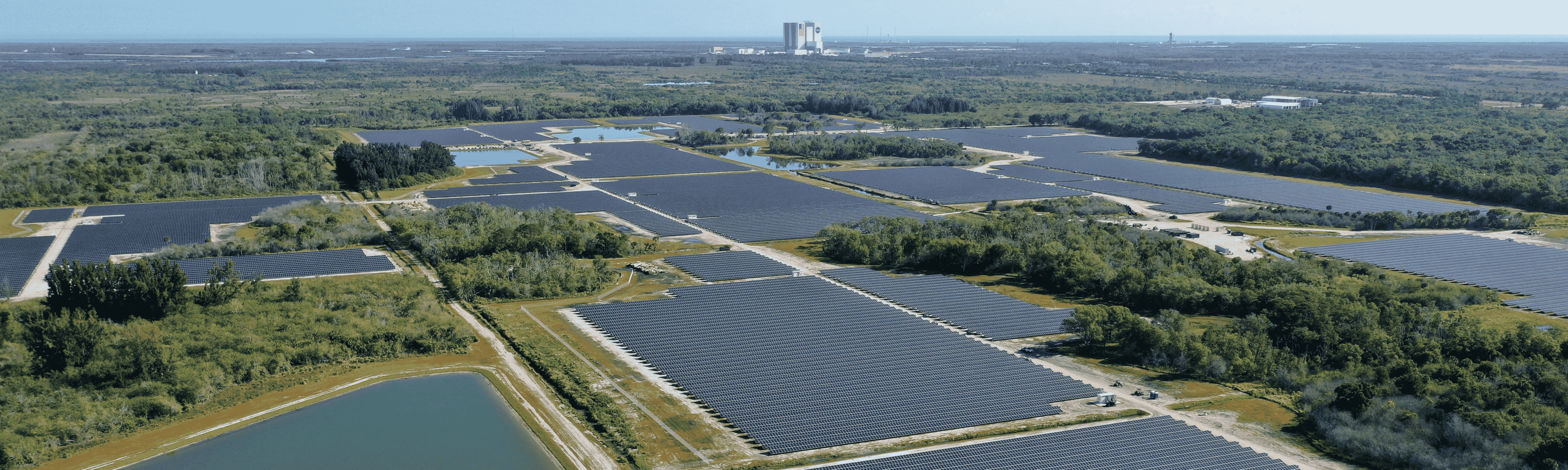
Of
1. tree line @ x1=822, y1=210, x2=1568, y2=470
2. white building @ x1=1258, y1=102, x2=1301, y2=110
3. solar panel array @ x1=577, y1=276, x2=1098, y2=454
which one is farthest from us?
white building @ x1=1258, y1=102, x2=1301, y2=110

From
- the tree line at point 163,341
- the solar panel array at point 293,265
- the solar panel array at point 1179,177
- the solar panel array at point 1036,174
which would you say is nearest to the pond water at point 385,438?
the tree line at point 163,341

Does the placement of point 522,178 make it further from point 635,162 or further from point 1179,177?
point 1179,177

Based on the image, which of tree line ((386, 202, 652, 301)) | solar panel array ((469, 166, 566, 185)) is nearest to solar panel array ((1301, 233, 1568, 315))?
tree line ((386, 202, 652, 301))

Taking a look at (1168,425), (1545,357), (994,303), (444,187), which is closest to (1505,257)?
(1545,357)

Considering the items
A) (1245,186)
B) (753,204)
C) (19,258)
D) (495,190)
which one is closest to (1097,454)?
(753,204)

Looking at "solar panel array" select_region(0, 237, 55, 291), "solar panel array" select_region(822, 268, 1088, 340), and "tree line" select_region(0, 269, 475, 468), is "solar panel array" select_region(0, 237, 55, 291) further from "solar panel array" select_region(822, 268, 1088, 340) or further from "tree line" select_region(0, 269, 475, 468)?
"solar panel array" select_region(822, 268, 1088, 340)

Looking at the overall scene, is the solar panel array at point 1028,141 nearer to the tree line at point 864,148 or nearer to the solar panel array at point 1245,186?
the solar panel array at point 1245,186

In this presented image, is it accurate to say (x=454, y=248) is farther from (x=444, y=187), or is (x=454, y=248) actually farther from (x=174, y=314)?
(x=444, y=187)
